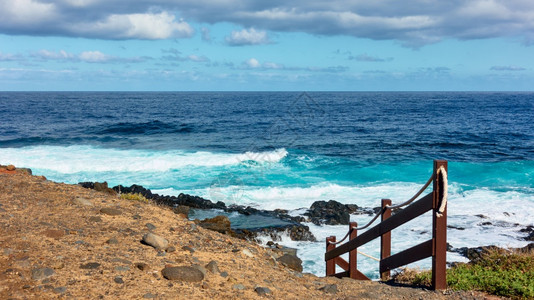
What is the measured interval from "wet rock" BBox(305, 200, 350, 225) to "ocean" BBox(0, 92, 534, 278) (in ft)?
1.41

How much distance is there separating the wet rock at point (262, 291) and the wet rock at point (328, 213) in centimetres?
1036

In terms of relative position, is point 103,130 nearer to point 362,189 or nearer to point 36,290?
point 362,189

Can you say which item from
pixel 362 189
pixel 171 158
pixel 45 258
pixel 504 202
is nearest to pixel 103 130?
pixel 171 158

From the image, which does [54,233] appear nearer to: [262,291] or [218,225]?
[262,291]

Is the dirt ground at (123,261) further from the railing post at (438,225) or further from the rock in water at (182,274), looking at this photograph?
the railing post at (438,225)

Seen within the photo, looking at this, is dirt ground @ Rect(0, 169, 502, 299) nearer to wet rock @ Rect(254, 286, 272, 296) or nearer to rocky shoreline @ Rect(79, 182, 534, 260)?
wet rock @ Rect(254, 286, 272, 296)

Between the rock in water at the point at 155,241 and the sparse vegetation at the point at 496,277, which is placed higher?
the rock in water at the point at 155,241

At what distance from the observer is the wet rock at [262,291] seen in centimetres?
507

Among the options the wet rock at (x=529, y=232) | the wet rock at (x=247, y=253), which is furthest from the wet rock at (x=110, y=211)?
the wet rock at (x=529, y=232)

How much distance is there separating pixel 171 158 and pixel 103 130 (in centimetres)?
1887

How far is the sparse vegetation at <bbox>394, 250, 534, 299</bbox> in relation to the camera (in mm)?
5148

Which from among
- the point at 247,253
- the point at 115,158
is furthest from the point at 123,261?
the point at 115,158

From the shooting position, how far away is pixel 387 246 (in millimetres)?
6488

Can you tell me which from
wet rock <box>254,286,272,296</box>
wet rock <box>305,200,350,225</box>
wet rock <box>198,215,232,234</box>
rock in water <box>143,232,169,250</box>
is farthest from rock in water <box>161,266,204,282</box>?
wet rock <box>305,200,350,225</box>
